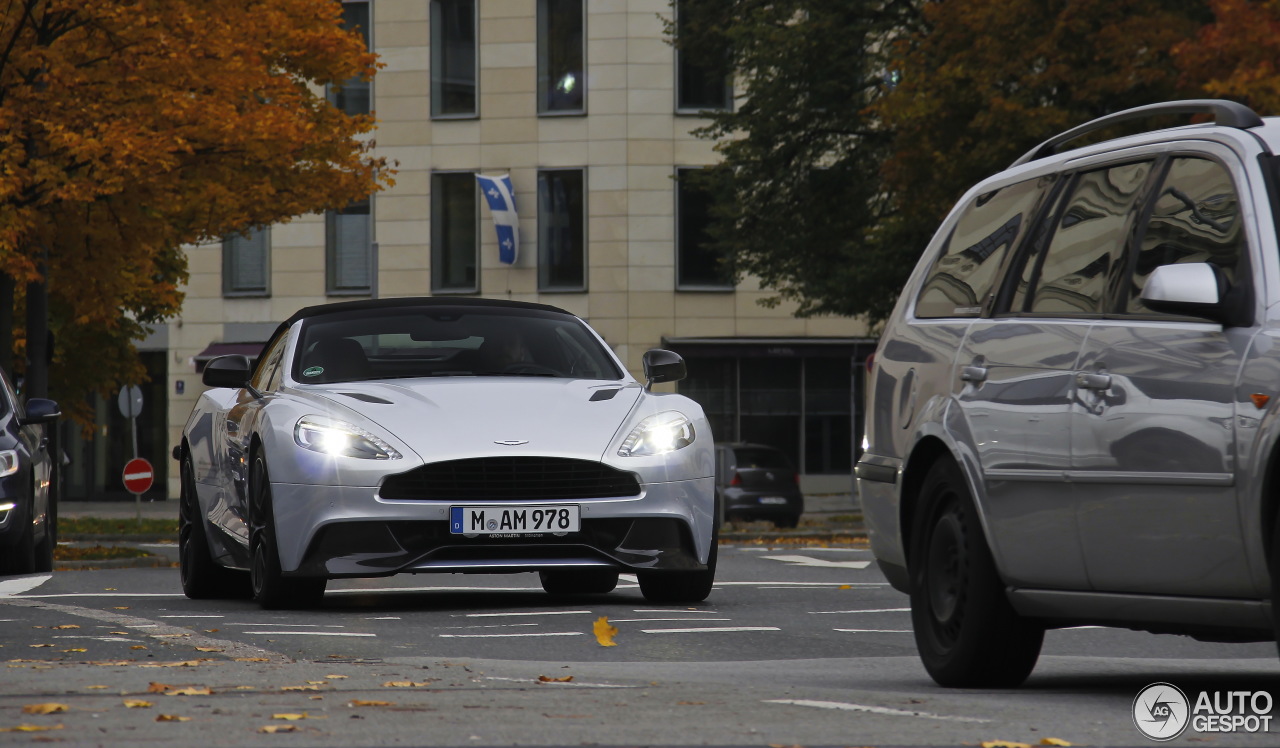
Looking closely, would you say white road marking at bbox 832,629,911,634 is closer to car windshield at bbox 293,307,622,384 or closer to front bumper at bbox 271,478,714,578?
front bumper at bbox 271,478,714,578

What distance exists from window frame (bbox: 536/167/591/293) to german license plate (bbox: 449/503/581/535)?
35895mm

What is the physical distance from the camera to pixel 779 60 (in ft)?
109

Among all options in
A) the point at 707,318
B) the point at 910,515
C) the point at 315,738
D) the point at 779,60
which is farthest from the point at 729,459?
the point at 315,738

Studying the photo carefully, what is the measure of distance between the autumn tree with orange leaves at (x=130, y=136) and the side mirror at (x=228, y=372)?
8.29 metres

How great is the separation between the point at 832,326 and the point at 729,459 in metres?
14.7

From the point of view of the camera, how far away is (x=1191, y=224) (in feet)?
21.2

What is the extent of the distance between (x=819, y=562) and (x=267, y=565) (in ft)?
28.7

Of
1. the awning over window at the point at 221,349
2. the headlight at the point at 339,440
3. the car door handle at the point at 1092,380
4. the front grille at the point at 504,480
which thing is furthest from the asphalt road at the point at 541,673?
the awning over window at the point at 221,349

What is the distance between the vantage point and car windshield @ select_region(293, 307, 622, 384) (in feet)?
37.8

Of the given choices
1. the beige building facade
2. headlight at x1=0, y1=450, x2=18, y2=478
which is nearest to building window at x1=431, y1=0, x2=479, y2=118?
the beige building facade

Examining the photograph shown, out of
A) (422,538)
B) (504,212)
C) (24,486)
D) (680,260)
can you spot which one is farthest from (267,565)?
(680,260)

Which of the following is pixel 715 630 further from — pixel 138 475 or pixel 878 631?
pixel 138 475

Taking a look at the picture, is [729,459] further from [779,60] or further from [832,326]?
[832,326]

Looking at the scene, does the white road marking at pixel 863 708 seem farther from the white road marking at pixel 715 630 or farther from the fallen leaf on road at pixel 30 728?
the white road marking at pixel 715 630
